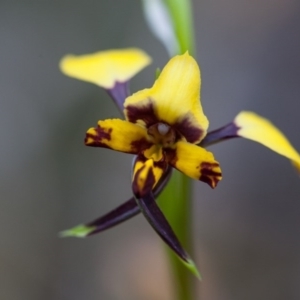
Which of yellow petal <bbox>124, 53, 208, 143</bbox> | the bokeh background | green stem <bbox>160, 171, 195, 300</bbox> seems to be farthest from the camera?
the bokeh background

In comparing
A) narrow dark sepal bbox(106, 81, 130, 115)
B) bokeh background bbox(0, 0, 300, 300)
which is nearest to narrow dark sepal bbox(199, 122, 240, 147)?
narrow dark sepal bbox(106, 81, 130, 115)

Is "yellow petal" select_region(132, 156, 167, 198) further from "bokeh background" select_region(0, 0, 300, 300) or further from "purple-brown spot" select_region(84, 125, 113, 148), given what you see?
"bokeh background" select_region(0, 0, 300, 300)

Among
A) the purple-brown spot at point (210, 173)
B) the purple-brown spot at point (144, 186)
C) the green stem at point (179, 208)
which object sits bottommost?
the green stem at point (179, 208)

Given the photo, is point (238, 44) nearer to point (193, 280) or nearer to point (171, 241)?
point (193, 280)

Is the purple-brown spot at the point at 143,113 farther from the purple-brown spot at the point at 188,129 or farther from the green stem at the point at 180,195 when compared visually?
the green stem at the point at 180,195

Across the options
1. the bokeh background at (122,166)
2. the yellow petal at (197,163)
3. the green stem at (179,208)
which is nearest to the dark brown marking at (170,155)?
the yellow petal at (197,163)
